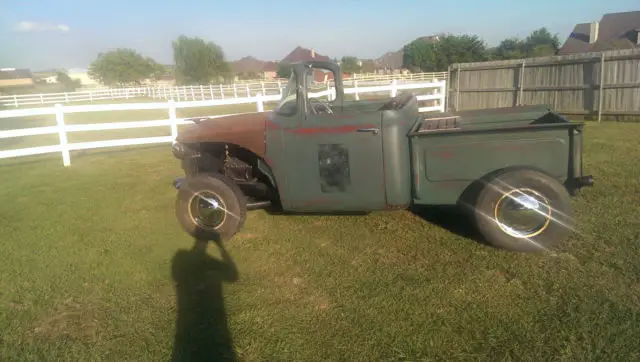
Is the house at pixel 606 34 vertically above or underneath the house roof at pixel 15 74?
underneath

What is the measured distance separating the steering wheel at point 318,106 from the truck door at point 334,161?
0.17 ft

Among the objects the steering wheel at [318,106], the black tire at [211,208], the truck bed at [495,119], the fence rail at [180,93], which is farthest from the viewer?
the fence rail at [180,93]

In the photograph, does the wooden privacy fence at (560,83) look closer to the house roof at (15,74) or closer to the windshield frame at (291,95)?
the windshield frame at (291,95)

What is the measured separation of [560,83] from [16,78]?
348 feet

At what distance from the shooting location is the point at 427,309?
3.25 metres

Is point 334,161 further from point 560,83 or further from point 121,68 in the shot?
point 121,68

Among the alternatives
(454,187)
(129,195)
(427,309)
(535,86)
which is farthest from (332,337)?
(535,86)

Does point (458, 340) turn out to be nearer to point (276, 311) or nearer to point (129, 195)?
point (276, 311)

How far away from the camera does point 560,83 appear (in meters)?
14.3

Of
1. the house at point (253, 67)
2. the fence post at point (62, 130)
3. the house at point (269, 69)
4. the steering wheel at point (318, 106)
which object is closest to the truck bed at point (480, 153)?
the steering wheel at point (318, 106)

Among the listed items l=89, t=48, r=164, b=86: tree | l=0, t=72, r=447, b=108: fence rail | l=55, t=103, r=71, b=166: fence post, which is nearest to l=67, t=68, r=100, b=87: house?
l=89, t=48, r=164, b=86: tree

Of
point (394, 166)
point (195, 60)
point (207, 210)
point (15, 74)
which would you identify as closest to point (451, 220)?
point (394, 166)

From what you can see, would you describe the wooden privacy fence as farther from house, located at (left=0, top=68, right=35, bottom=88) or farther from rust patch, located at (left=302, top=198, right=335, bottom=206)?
house, located at (left=0, top=68, right=35, bottom=88)

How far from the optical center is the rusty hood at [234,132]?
4523mm
